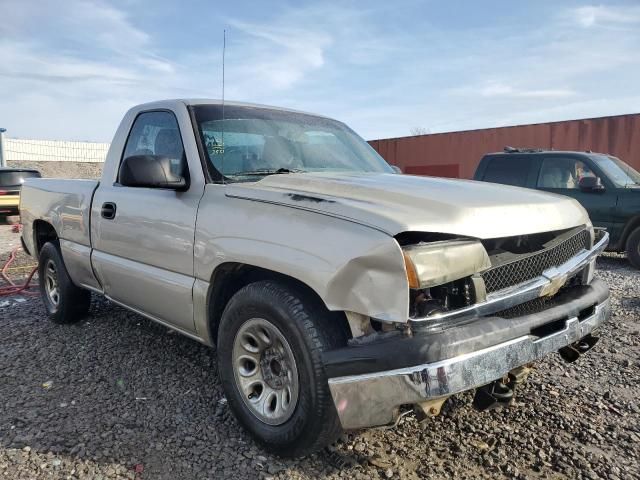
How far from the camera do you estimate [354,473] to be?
2.43m

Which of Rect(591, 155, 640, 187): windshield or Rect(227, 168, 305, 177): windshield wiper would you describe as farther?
Rect(591, 155, 640, 187): windshield

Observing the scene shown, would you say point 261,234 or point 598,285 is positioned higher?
point 261,234

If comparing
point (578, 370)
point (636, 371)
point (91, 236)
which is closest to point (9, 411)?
point (91, 236)

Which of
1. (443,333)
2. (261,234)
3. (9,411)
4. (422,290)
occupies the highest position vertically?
(261,234)

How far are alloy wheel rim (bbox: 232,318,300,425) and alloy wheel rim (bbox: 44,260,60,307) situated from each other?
2.91 metres

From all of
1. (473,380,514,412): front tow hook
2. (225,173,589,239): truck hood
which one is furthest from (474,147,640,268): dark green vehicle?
(473,380,514,412): front tow hook

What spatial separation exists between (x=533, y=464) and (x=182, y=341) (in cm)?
283

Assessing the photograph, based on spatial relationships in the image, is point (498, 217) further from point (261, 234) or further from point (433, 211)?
point (261, 234)

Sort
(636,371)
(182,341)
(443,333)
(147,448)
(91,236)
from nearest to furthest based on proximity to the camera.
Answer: (443,333), (147,448), (636,371), (91,236), (182,341)

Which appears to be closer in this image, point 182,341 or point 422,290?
point 422,290

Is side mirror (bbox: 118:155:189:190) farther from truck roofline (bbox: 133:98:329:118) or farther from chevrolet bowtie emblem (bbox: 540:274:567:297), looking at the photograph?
chevrolet bowtie emblem (bbox: 540:274:567:297)

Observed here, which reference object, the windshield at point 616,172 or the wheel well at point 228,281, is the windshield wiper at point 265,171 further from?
the windshield at point 616,172

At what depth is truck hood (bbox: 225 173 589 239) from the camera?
2139mm

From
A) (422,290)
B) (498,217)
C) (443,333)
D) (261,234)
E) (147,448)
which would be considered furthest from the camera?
(147,448)
